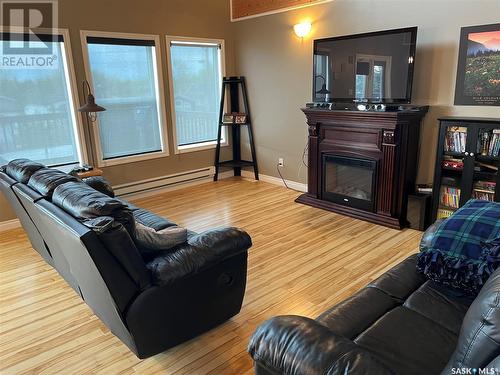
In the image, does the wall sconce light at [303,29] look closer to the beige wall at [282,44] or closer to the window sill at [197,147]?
the beige wall at [282,44]

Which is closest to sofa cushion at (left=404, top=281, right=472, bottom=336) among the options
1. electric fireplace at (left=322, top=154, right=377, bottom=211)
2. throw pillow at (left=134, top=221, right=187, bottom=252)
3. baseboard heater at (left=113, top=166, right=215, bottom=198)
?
throw pillow at (left=134, top=221, right=187, bottom=252)

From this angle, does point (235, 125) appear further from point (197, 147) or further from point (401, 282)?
point (401, 282)

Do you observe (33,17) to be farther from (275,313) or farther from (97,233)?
(275,313)

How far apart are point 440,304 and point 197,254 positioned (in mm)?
1181

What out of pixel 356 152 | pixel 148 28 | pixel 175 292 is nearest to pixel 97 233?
pixel 175 292

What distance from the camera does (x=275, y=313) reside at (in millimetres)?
2379

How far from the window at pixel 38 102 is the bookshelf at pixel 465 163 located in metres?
3.99

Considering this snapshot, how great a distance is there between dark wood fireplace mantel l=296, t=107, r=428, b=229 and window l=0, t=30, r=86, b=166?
284 centimetres

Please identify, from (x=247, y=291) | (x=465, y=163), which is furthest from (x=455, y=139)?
(x=247, y=291)

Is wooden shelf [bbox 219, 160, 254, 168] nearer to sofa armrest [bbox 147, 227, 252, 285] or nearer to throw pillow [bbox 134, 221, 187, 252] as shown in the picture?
sofa armrest [bbox 147, 227, 252, 285]

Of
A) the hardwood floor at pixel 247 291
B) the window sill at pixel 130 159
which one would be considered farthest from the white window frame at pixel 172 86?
the hardwood floor at pixel 247 291

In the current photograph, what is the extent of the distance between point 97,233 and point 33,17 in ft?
11.4

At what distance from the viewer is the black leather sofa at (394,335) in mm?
988

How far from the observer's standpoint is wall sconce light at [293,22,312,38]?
4441 millimetres
